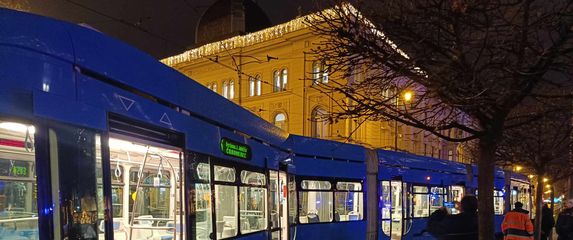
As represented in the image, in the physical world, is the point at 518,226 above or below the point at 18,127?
below

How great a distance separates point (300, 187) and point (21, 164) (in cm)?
859

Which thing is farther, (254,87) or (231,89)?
(231,89)

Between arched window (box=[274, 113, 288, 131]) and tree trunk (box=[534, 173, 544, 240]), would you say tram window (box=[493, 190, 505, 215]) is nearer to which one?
tree trunk (box=[534, 173, 544, 240])

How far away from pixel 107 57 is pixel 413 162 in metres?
13.2

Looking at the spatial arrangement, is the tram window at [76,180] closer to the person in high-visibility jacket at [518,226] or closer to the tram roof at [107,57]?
the tram roof at [107,57]

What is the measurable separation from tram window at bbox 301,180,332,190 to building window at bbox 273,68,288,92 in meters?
34.3

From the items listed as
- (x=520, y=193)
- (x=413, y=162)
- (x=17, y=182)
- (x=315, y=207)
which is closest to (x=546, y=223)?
(x=413, y=162)

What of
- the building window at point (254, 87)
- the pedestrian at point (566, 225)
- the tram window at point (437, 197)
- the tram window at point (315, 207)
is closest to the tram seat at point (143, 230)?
the tram window at point (315, 207)

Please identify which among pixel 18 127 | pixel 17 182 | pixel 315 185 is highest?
pixel 18 127

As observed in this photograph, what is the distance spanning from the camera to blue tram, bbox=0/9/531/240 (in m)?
3.48

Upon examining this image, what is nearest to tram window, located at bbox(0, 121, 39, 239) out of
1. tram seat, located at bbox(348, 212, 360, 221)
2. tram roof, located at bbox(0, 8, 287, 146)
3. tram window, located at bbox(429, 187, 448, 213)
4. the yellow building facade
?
tram roof, located at bbox(0, 8, 287, 146)

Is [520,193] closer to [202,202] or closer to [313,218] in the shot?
[313,218]

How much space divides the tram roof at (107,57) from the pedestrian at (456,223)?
303 centimetres

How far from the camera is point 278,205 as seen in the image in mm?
10500
